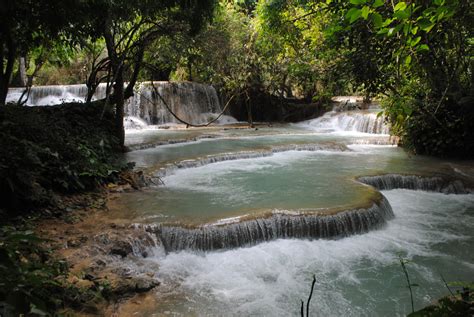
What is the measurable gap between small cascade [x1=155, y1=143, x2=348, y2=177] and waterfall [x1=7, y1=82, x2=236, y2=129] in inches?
305

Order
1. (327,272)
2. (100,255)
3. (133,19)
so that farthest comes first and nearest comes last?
(133,19) → (327,272) → (100,255)

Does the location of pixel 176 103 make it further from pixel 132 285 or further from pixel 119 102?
pixel 132 285

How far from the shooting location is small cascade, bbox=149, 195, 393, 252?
561 cm

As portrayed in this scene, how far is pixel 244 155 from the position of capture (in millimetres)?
11383

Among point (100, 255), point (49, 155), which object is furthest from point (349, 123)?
point (100, 255)

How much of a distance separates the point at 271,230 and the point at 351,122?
1375 cm

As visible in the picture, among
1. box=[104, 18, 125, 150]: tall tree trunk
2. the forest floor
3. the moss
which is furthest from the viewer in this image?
box=[104, 18, 125, 150]: tall tree trunk

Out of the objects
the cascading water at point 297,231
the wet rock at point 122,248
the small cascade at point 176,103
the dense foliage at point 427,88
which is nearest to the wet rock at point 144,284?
the cascading water at point 297,231

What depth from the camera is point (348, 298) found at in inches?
178

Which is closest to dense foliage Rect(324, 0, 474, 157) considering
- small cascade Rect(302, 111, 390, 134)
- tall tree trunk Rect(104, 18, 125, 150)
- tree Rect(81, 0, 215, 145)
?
tree Rect(81, 0, 215, 145)

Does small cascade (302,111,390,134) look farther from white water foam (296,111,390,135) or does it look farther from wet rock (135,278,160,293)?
wet rock (135,278,160,293)

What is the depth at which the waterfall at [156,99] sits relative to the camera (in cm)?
1855

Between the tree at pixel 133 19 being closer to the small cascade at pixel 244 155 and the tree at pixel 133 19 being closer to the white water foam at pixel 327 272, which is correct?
the small cascade at pixel 244 155

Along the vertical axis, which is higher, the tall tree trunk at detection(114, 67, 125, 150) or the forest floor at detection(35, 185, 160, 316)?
the tall tree trunk at detection(114, 67, 125, 150)
